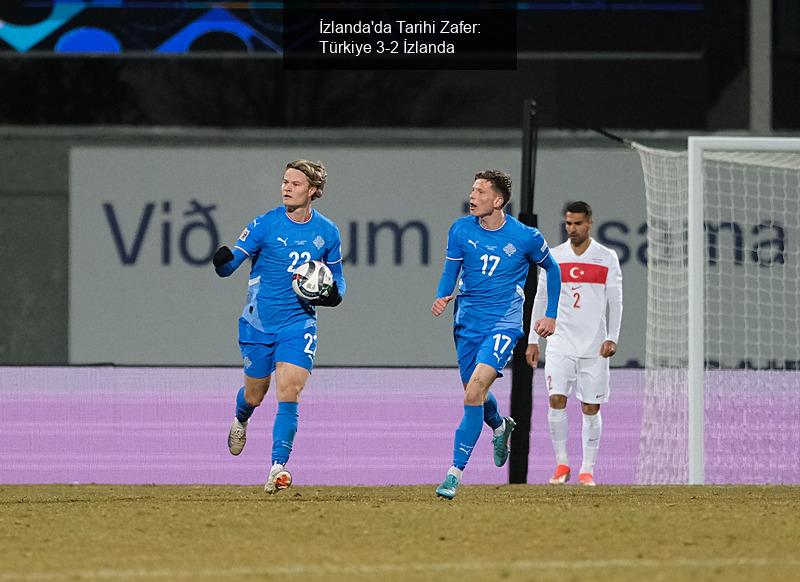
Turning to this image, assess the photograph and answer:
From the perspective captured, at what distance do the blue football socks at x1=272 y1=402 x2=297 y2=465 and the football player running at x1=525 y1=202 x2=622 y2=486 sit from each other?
108 inches

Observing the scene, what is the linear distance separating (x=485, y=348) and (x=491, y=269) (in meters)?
0.45

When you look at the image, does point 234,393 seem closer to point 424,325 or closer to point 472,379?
point 472,379

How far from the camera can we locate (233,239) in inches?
703

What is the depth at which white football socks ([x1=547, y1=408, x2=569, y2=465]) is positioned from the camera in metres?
10.8

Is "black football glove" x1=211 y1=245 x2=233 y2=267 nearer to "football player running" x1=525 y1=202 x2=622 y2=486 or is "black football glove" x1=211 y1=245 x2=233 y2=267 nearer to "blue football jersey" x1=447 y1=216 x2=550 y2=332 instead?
"blue football jersey" x1=447 y1=216 x2=550 y2=332

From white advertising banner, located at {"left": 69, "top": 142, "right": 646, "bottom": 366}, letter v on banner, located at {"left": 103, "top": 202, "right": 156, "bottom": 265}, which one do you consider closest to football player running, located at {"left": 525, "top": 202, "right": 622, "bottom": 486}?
white advertising banner, located at {"left": 69, "top": 142, "right": 646, "bottom": 366}

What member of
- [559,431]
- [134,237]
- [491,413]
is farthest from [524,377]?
[134,237]

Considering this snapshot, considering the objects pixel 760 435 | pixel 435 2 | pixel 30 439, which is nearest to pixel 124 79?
pixel 435 2

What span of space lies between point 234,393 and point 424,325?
646 cm

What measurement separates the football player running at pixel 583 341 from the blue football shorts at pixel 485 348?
6.84ft

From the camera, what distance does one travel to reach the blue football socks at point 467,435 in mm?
8445

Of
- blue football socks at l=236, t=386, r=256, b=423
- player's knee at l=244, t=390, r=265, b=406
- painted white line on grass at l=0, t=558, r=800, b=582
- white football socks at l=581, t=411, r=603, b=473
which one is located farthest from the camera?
white football socks at l=581, t=411, r=603, b=473

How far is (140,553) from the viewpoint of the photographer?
6426 mm

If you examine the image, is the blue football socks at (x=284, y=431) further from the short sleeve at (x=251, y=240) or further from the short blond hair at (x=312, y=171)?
the short blond hair at (x=312, y=171)
